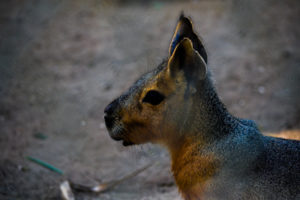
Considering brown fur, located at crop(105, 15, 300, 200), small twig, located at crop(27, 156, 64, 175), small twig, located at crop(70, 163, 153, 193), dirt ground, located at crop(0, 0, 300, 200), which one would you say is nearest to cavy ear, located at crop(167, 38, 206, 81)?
brown fur, located at crop(105, 15, 300, 200)

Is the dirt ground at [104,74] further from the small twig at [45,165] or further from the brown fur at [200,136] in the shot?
the brown fur at [200,136]

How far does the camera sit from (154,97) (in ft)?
7.41

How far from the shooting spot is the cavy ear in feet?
6.66

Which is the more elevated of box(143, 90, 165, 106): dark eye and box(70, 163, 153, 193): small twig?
box(143, 90, 165, 106): dark eye

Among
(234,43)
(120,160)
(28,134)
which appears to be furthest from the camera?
(234,43)

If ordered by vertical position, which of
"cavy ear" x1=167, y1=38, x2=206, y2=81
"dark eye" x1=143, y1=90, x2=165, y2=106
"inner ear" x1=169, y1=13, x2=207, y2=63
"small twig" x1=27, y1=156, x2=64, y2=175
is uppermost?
"inner ear" x1=169, y1=13, x2=207, y2=63

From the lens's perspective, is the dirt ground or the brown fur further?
the dirt ground

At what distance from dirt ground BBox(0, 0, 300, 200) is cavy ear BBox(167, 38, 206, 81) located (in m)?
0.87

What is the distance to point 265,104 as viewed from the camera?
183 inches

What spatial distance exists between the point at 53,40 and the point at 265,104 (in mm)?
4024

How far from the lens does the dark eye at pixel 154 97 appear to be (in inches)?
88.5

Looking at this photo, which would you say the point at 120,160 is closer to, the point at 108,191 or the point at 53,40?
the point at 108,191

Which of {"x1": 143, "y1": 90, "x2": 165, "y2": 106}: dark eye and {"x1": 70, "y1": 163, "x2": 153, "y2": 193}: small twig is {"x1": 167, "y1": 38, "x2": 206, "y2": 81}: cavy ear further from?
{"x1": 70, "y1": 163, "x2": 153, "y2": 193}: small twig

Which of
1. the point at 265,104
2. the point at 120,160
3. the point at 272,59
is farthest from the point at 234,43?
the point at 120,160
